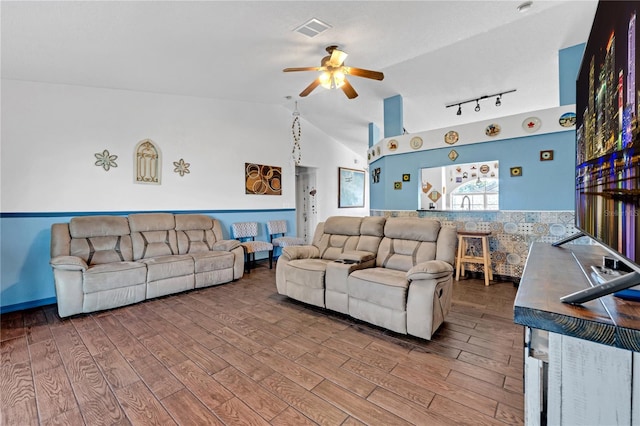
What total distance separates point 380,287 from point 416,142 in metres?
3.14

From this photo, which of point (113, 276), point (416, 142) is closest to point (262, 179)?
point (416, 142)

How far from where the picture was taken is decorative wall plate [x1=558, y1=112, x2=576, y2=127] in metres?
3.41

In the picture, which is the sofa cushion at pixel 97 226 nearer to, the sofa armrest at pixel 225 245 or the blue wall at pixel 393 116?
the sofa armrest at pixel 225 245

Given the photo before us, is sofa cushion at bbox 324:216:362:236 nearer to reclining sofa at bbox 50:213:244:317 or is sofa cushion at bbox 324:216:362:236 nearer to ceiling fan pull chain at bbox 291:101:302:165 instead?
reclining sofa at bbox 50:213:244:317

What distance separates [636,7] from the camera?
646 mm

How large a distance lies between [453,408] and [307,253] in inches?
85.4

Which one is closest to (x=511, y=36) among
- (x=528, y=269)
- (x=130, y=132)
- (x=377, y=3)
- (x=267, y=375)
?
(x=377, y=3)

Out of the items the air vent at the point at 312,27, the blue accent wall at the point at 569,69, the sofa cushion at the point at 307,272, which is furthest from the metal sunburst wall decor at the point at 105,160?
the blue accent wall at the point at 569,69

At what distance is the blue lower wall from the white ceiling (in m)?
1.68

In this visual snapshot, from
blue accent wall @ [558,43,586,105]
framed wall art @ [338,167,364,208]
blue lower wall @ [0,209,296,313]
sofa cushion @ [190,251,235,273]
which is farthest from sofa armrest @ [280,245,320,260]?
framed wall art @ [338,167,364,208]

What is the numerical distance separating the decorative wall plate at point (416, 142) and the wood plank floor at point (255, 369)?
2727 mm

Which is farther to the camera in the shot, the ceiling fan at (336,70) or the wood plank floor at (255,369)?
the ceiling fan at (336,70)

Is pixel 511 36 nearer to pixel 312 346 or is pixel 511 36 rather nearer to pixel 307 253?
pixel 307 253

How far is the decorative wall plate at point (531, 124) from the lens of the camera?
365 centimetres
